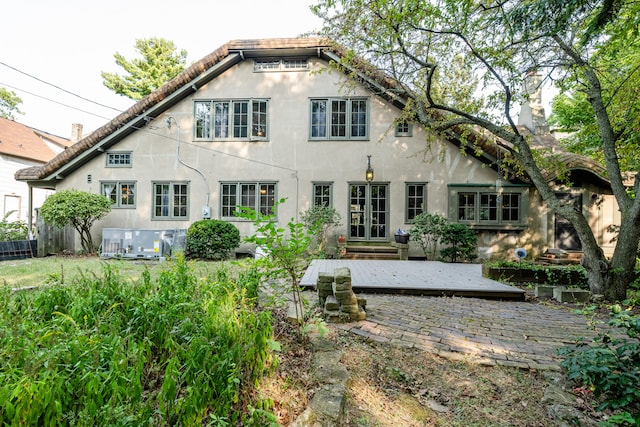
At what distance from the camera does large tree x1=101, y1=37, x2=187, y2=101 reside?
2202cm

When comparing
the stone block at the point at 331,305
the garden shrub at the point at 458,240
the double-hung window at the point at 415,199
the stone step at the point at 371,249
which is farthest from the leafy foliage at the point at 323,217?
the stone block at the point at 331,305

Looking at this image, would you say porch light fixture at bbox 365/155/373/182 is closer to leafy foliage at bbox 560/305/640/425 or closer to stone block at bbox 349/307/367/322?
stone block at bbox 349/307/367/322

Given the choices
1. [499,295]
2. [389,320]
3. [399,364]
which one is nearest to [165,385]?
[399,364]

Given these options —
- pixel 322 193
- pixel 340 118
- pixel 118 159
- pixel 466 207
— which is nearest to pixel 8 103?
pixel 118 159

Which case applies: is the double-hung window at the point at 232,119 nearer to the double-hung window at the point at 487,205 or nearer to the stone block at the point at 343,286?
the double-hung window at the point at 487,205

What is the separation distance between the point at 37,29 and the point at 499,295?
586 inches

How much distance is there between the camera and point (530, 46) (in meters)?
6.51

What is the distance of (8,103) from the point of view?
2472 centimetres

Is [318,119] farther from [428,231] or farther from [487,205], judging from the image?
[487,205]

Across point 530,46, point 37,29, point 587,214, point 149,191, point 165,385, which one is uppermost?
point 37,29

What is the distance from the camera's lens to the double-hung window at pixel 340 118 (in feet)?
34.4

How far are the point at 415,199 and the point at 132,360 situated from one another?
376 inches

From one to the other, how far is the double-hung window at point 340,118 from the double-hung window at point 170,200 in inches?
192

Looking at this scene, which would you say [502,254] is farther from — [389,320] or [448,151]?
[389,320]
